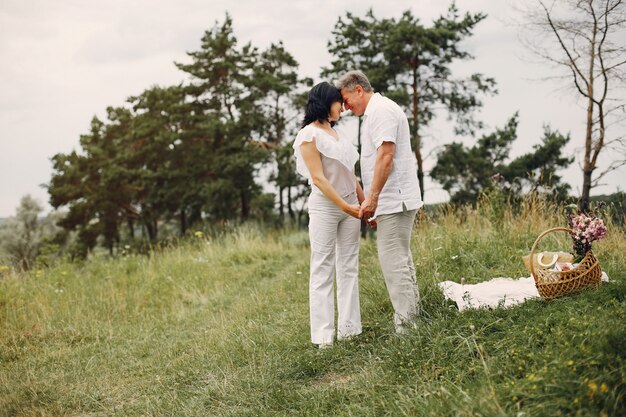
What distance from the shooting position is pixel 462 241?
643 centimetres

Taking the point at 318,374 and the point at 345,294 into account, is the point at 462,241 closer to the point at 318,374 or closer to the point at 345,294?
the point at 345,294

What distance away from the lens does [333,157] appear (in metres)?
4.31

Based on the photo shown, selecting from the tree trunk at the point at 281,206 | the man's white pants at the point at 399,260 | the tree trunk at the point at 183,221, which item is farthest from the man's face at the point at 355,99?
the tree trunk at the point at 183,221

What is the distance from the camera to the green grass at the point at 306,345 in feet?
9.18

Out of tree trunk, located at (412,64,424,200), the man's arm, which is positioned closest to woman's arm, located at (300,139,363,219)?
the man's arm

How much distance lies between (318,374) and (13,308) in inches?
192

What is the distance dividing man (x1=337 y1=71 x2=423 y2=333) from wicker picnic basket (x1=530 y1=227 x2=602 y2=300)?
0.92m

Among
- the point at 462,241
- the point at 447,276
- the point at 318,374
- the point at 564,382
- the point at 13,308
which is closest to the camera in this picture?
the point at 564,382

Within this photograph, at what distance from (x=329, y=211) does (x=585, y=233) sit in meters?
1.93

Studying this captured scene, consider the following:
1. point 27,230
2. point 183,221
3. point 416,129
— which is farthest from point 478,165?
point 27,230

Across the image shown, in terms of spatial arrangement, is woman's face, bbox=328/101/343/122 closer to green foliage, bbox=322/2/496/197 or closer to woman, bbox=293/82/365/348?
woman, bbox=293/82/365/348

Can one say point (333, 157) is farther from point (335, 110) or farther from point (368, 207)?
point (368, 207)

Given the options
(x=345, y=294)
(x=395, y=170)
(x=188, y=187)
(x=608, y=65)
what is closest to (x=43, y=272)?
(x=345, y=294)

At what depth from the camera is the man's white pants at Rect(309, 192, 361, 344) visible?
14.4 feet
